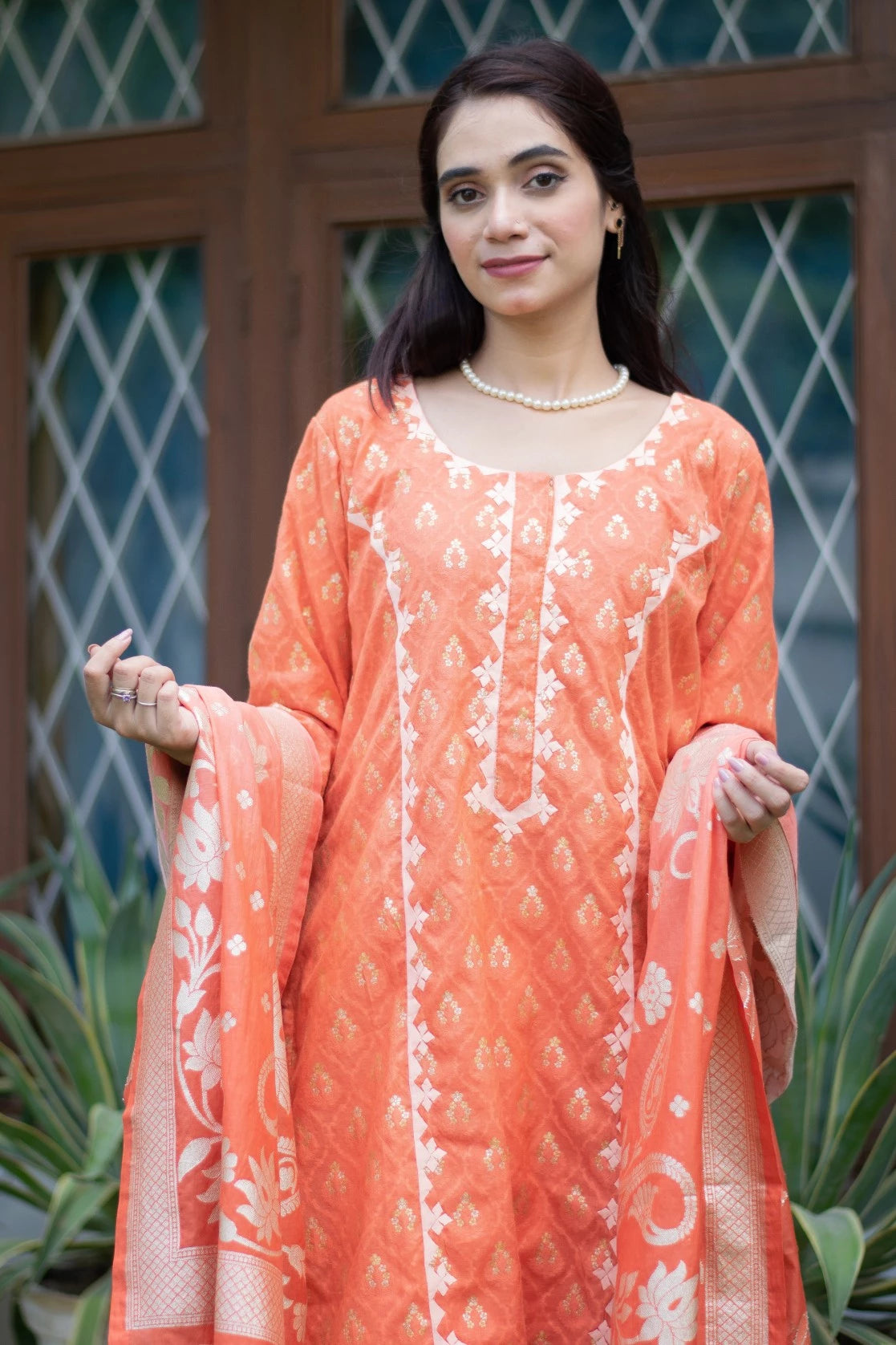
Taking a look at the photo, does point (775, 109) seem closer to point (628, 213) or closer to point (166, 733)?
point (628, 213)

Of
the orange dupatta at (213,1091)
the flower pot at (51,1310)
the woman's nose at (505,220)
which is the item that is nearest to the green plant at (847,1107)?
the orange dupatta at (213,1091)

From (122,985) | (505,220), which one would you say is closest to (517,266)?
(505,220)

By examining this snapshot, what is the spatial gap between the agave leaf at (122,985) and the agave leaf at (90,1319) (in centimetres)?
44

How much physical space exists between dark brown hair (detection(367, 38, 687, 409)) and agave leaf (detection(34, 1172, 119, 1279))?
3.95ft

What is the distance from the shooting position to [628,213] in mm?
1954

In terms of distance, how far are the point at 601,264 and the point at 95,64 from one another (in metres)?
1.65

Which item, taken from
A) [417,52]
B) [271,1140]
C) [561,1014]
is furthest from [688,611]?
[417,52]

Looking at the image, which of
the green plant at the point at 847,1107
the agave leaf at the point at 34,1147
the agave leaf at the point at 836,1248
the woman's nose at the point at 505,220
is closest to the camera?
the woman's nose at the point at 505,220

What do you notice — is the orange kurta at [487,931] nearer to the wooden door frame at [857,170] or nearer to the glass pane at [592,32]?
the wooden door frame at [857,170]

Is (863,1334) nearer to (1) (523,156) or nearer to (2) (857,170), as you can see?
(1) (523,156)

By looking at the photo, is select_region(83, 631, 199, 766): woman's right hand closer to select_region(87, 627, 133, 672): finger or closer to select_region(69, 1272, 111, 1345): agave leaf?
select_region(87, 627, 133, 672): finger

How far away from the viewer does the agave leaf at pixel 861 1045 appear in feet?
7.93

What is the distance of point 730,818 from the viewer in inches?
64.8

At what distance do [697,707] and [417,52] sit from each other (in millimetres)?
1705
